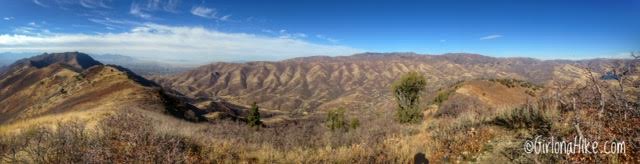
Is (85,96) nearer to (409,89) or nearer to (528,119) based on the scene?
(409,89)

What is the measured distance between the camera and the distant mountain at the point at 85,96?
4875cm

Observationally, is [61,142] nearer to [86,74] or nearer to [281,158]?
[281,158]

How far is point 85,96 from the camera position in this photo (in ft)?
222

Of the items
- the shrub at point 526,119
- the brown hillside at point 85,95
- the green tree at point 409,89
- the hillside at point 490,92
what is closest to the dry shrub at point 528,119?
the shrub at point 526,119

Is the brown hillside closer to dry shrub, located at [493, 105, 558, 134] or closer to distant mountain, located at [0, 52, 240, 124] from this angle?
distant mountain, located at [0, 52, 240, 124]

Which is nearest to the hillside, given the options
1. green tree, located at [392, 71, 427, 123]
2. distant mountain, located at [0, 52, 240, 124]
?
green tree, located at [392, 71, 427, 123]

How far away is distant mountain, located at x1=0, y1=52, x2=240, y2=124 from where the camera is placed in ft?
160

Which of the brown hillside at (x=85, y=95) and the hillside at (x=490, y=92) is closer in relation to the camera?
the brown hillside at (x=85, y=95)

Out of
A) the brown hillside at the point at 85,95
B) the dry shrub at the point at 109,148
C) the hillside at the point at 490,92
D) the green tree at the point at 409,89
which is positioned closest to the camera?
the dry shrub at the point at 109,148

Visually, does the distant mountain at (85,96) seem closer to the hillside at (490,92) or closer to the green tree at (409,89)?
the green tree at (409,89)

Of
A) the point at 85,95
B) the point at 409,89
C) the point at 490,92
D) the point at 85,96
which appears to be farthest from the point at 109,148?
the point at 85,95

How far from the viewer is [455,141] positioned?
807 cm

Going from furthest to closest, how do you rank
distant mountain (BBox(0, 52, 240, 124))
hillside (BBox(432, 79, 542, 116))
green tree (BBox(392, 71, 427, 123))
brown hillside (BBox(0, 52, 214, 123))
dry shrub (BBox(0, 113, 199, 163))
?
1. hillside (BBox(432, 79, 542, 116))
2. green tree (BBox(392, 71, 427, 123))
3. brown hillside (BBox(0, 52, 214, 123))
4. distant mountain (BBox(0, 52, 240, 124))
5. dry shrub (BBox(0, 113, 199, 163))

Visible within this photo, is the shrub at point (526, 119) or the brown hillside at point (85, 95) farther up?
the shrub at point (526, 119)
